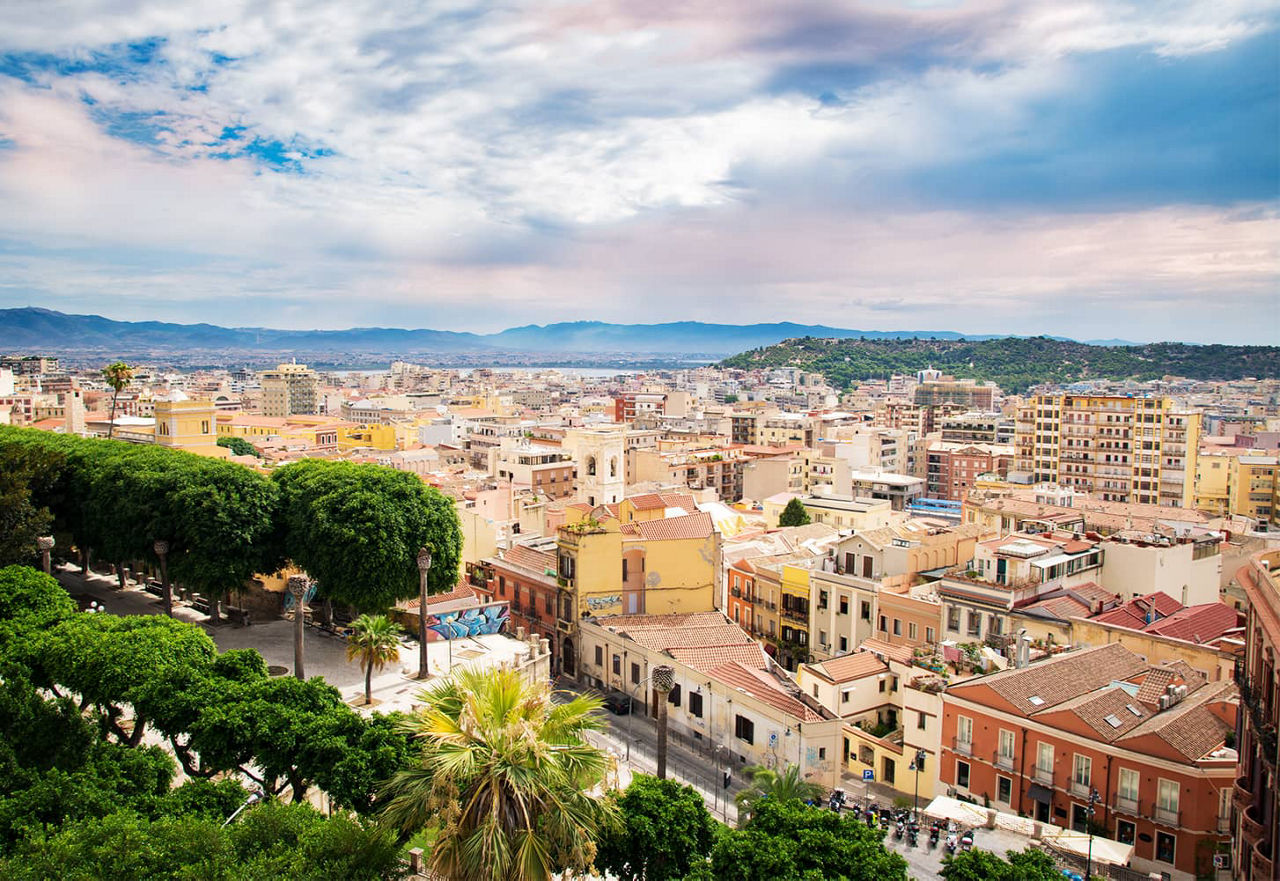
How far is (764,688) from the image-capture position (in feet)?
115

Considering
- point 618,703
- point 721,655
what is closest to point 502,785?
point 721,655

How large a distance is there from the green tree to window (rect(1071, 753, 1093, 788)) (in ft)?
134

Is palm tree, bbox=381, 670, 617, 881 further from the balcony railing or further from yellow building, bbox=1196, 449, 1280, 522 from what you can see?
yellow building, bbox=1196, 449, 1280, 522

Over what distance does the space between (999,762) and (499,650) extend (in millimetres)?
19533

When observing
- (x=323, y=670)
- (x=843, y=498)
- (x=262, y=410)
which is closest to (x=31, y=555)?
(x=323, y=670)

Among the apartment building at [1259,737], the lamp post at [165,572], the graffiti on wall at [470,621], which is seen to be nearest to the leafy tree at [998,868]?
the apartment building at [1259,737]

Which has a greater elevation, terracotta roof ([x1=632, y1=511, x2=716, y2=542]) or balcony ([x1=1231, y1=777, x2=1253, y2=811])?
terracotta roof ([x1=632, y1=511, x2=716, y2=542])

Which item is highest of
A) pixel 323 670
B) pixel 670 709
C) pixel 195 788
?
pixel 195 788

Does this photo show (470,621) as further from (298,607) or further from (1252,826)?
(1252,826)

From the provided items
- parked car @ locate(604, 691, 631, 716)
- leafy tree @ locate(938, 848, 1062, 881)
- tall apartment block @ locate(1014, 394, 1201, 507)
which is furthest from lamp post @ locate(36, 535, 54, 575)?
tall apartment block @ locate(1014, 394, 1201, 507)

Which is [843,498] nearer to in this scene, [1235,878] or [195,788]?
[1235,878]

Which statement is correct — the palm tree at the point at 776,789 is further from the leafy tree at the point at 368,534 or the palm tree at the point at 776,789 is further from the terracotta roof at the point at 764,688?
the leafy tree at the point at 368,534

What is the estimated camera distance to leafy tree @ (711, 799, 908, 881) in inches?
664

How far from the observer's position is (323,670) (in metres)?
34.8
